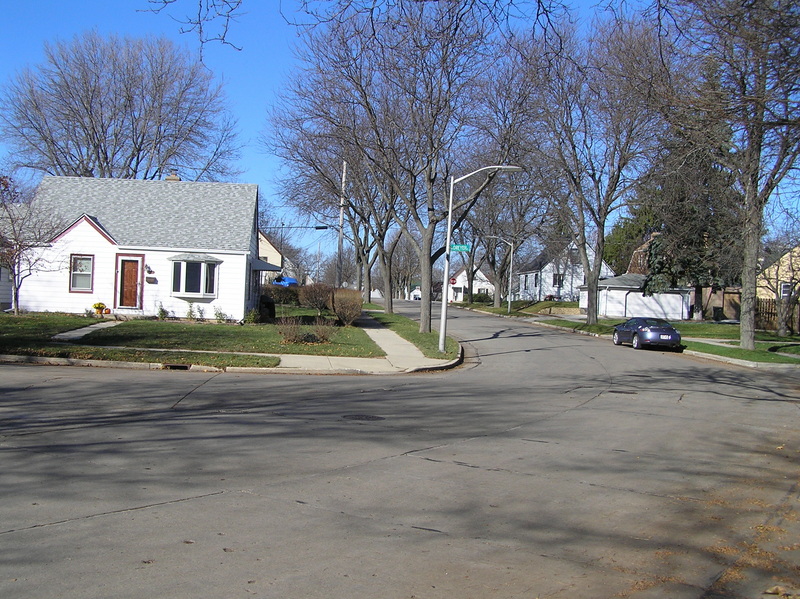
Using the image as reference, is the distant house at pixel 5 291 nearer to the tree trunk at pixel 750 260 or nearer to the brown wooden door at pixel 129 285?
the brown wooden door at pixel 129 285

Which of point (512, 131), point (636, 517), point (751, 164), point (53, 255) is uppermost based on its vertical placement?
point (512, 131)

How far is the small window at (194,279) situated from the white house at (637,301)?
113 ft

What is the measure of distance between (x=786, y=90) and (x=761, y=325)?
41988mm

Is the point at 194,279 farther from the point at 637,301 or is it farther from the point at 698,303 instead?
the point at 698,303

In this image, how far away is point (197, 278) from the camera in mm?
28969

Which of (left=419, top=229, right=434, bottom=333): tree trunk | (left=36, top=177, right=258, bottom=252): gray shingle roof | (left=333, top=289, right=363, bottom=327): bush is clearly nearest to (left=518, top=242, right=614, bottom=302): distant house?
(left=333, top=289, right=363, bottom=327): bush

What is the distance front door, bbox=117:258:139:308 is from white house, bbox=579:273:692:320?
121 feet

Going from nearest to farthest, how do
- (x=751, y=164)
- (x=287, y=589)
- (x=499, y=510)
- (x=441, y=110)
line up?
(x=287, y=589) < (x=499, y=510) < (x=751, y=164) < (x=441, y=110)

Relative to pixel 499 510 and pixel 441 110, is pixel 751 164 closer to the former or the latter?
pixel 441 110

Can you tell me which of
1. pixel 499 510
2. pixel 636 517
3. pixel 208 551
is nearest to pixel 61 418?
pixel 208 551

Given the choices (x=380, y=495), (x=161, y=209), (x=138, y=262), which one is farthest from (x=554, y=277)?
(x=380, y=495)

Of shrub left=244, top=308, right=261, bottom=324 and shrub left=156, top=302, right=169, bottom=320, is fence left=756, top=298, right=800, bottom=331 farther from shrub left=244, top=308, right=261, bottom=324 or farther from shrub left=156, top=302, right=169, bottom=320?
shrub left=156, top=302, right=169, bottom=320

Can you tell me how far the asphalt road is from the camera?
489 cm

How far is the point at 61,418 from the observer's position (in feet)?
32.6
